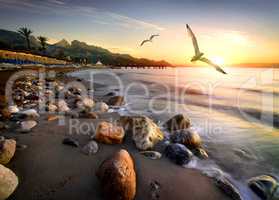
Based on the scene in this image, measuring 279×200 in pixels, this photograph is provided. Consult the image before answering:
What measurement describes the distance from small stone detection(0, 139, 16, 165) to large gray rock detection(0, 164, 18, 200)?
62 cm

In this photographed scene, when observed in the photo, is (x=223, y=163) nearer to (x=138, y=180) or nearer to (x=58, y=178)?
(x=138, y=180)

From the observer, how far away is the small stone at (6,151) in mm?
2981

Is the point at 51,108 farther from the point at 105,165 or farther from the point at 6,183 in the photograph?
the point at 105,165

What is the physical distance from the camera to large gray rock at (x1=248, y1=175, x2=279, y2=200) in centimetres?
289

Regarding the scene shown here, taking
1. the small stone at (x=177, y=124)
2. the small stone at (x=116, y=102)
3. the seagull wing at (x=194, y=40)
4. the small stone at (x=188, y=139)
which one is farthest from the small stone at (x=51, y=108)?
the seagull wing at (x=194, y=40)

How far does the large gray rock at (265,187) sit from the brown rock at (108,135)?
2895 mm

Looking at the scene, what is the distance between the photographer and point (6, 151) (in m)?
3.03

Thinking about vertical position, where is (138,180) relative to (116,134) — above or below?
below

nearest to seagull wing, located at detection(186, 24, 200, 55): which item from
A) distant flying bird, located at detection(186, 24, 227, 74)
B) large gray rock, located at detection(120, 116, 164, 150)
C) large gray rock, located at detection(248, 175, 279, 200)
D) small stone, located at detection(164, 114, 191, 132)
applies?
distant flying bird, located at detection(186, 24, 227, 74)

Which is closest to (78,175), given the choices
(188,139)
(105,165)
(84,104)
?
(105,165)

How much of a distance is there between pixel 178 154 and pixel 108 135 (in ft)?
5.66

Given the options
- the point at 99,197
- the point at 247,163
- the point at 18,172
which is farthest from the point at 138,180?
the point at 247,163

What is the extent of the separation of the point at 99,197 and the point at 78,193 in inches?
13.8

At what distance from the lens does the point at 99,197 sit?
2.55 metres
